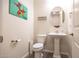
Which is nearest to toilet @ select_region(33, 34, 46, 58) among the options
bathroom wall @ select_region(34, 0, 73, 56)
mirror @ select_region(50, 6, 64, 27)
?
bathroom wall @ select_region(34, 0, 73, 56)

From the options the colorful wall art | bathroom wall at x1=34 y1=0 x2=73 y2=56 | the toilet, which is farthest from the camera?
bathroom wall at x1=34 y1=0 x2=73 y2=56

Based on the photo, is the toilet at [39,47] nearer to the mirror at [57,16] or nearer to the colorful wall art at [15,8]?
the mirror at [57,16]

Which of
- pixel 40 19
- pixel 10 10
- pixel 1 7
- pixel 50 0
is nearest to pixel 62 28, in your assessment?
pixel 40 19

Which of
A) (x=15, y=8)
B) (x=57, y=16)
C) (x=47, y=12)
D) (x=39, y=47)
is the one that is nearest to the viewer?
(x=15, y=8)

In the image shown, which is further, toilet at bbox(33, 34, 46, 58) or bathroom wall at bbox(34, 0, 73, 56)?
bathroom wall at bbox(34, 0, 73, 56)

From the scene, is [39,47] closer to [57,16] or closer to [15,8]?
[15,8]

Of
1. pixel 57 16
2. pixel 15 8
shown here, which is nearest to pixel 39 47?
pixel 15 8

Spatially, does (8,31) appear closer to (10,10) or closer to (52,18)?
(10,10)

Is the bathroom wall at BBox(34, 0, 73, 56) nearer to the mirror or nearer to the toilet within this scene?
the mirror

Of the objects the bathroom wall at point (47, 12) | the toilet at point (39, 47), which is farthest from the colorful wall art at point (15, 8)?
the bathroom wall at point (47, 12)

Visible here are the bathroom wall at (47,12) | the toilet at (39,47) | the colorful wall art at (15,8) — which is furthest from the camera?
the bathroom wall at (47,12)

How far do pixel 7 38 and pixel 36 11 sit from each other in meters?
2.03

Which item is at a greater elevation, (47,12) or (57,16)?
(47,12)

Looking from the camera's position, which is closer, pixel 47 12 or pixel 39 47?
pixel 39 47
